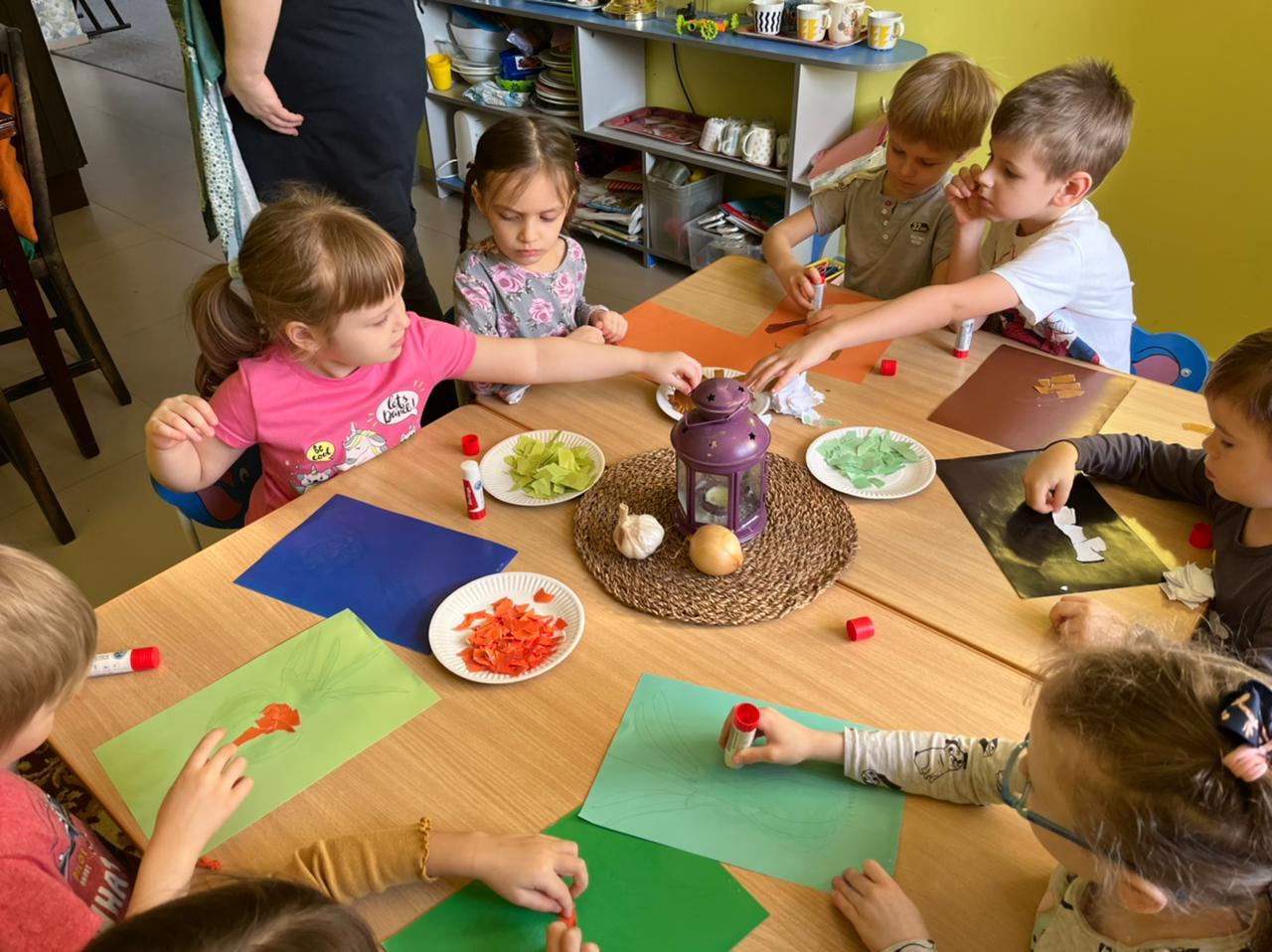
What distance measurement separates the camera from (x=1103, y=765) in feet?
2.18

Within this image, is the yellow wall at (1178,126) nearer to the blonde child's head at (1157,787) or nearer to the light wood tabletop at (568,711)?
the light wood tabletop at (568,711)

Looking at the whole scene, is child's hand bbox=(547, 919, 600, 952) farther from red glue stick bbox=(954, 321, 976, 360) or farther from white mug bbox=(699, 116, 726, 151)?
white mug bbox=(699, 116, 726, 151)

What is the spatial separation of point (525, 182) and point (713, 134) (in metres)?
1.83

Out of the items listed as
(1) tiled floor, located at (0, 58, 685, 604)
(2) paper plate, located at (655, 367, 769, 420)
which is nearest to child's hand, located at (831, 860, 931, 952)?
(2) paper plate, located at (655, 367, 769, 420)

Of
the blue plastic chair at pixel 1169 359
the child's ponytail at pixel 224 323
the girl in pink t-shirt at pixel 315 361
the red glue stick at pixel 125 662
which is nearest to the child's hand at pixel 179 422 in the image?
the girl in pink t-shirt at pixel 315 361

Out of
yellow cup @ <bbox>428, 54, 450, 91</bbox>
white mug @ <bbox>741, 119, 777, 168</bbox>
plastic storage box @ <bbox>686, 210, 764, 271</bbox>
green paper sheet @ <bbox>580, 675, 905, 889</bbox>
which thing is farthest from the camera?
yellow cup @ <bbox>428, 54, 450, 91</bbox>

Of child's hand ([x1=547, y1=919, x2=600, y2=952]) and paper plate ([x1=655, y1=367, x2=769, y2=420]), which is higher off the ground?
paper plate ([x1=655, y1=367, x2=769, y2=420])

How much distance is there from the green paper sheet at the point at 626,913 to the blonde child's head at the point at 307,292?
33.1 inches

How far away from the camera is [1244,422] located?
1020 millimetres

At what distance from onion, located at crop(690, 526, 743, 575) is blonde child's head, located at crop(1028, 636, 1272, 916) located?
0.49m

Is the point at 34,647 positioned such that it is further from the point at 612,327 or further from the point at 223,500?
the point at 612,327

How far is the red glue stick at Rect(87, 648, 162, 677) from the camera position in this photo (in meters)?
1.05

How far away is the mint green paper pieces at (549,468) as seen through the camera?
4.32 feet

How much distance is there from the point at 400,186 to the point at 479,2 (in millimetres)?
1920
